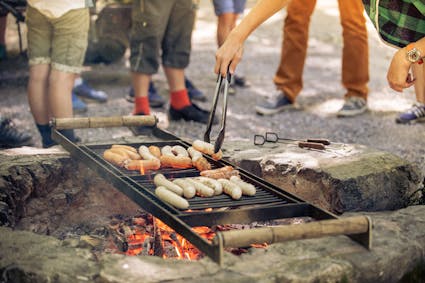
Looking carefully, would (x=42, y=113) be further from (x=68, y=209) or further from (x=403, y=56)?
(x=403, y=56)

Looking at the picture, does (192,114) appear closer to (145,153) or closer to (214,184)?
(145,153)

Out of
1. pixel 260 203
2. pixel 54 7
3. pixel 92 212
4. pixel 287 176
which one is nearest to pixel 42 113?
→ pixel 54 7

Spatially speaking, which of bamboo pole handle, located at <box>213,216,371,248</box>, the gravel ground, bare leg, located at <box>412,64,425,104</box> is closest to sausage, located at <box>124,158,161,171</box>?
bamboo pole handle, located at <box>213,216,371,248</box>

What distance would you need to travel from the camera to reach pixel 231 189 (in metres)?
2.90

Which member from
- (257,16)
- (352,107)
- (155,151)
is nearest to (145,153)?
(155,151)

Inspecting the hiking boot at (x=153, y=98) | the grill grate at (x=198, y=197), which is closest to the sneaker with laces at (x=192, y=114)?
the hiking boot at (x=153, y=98)

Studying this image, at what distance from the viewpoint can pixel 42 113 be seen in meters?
4.78

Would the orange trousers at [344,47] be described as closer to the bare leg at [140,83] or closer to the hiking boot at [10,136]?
the bare leg at [140,83]

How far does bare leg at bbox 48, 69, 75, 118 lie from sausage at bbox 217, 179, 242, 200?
1.98 meters

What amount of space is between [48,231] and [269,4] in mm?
A: 1522

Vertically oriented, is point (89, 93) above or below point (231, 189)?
below

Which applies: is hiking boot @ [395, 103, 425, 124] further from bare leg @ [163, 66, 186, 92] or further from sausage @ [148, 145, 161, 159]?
sausage @ [148, 145, 161, 159]

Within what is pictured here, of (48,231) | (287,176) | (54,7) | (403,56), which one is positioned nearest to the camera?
(403,56)

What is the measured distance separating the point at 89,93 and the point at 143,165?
383 cm
